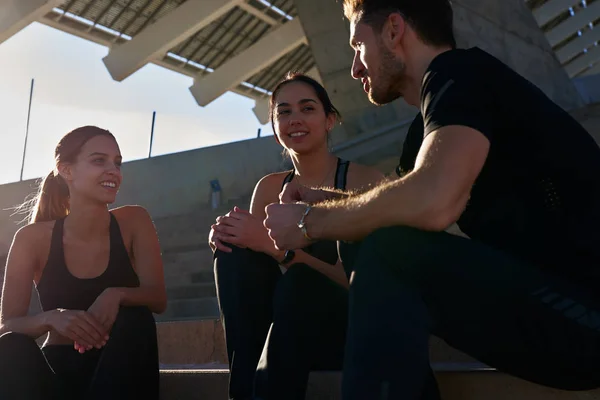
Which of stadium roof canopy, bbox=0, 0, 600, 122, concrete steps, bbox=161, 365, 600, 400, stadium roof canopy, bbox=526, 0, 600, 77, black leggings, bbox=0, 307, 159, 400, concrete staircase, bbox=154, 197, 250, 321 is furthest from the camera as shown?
stadium roof canopy, bbox=526, 0, 600, 77

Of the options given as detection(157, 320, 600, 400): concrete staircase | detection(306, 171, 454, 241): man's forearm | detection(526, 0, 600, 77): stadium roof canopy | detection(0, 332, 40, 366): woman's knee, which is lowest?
detection(157, 320, 600, 400): concrete staircase

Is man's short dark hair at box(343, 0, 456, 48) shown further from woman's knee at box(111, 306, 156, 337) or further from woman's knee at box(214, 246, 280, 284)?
woman's knee at box(111, 306, 156, 337)

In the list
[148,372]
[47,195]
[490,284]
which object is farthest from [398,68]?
[47,195]

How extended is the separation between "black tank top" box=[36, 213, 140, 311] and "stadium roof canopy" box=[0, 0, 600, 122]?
1352 cm

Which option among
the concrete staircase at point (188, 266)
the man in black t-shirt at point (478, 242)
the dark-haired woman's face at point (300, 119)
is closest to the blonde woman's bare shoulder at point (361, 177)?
the dark-haired woman's face at point (300, 119)

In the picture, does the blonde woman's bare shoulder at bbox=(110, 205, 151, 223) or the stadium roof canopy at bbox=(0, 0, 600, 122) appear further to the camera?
the stadium roof canopy at bbox=(0, 0, 600, 122)

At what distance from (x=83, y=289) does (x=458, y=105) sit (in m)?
1.74

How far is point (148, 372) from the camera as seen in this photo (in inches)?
86.7

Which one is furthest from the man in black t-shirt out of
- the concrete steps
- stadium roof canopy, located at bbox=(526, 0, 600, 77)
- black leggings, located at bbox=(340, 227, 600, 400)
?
stadium roof canopy, located at bbox=(526, 0, 600, 77)

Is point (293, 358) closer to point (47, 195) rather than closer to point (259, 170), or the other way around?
point (47, 195)

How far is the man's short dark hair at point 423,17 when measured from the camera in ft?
5.73

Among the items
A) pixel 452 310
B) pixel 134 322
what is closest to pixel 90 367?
pixel 134 322

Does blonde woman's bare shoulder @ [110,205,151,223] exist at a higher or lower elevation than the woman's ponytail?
lower

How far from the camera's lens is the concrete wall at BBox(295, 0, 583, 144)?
29.2 feet
